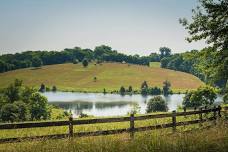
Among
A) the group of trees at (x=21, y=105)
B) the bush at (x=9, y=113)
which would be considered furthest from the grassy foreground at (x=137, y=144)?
the bush at (x=9, y=113)

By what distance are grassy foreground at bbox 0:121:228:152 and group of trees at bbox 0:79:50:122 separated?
64895 mm

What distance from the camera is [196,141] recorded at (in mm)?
12070

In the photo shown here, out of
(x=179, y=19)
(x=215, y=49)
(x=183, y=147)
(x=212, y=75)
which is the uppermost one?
(x=179, y=19)

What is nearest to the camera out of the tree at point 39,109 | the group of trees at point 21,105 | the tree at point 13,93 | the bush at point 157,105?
the group of trees at point 21,105

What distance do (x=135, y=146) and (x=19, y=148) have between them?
10.8 ft

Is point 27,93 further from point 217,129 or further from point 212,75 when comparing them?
point 217,129

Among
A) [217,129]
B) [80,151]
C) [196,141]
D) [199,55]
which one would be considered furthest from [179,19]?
[80,151]

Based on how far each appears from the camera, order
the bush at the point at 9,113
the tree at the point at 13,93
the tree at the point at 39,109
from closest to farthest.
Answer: the bush at the point at 9,113
the tree at the point at 39,109
the tree at the point at 13,93

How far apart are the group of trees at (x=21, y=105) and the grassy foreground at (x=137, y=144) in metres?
64.9

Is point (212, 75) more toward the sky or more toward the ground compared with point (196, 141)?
more toward the sky

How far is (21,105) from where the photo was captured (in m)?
85.3

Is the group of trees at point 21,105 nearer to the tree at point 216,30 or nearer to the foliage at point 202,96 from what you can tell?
the foliage at point 202,96

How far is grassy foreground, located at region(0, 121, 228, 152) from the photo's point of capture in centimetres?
1088

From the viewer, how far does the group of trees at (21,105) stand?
264 feet
